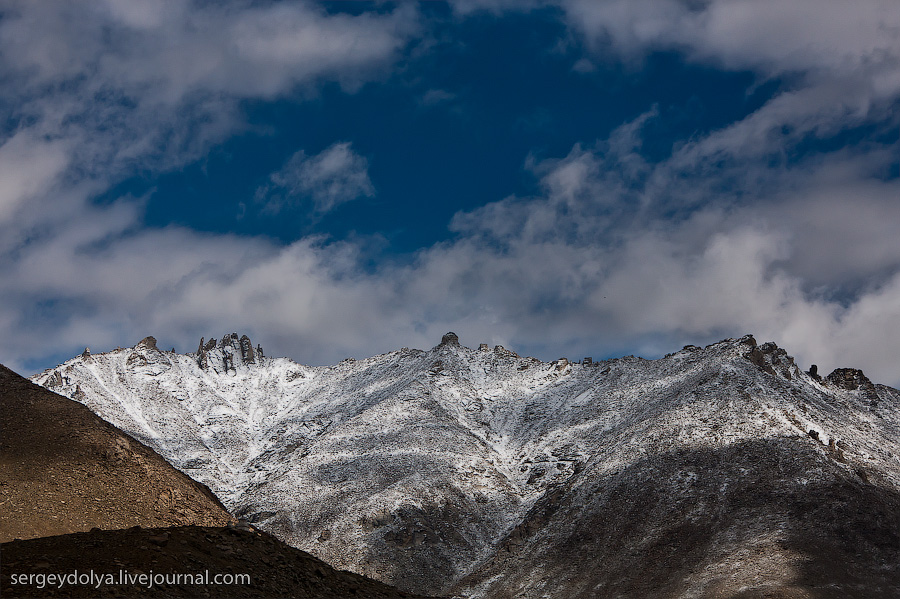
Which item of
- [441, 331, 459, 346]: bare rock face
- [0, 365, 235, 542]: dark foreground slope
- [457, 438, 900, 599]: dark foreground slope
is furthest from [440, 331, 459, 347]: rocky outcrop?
[0, 365, 235, 542]: dark foreground slope

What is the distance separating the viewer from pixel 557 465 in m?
93.4

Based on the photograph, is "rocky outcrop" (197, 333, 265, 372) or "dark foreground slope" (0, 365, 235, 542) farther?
"rocky outcrop" (197, 333, 265, 372)

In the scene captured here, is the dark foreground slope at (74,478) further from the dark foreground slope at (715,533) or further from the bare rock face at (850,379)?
the bare rock face at (850,379)

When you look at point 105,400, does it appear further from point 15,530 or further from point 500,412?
point 15,530

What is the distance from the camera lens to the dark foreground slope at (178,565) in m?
17.7

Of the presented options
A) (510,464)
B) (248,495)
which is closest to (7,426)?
(248,495)

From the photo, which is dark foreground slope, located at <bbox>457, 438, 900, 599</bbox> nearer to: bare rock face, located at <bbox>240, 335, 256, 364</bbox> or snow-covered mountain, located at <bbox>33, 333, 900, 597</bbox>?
snow-covered mountain, located at <bbox>33, 333, 900, 597</bbox>

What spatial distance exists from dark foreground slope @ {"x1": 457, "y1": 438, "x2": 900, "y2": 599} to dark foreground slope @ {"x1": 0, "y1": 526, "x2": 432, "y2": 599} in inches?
1556

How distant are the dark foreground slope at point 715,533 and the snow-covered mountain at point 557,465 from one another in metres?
0.21

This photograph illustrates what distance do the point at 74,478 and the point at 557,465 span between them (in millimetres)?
72386

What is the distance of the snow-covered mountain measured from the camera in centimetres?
6197

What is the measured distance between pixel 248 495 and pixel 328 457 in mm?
11623

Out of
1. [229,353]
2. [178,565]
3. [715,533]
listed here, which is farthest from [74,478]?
[229,353]

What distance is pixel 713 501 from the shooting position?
68750 mm
